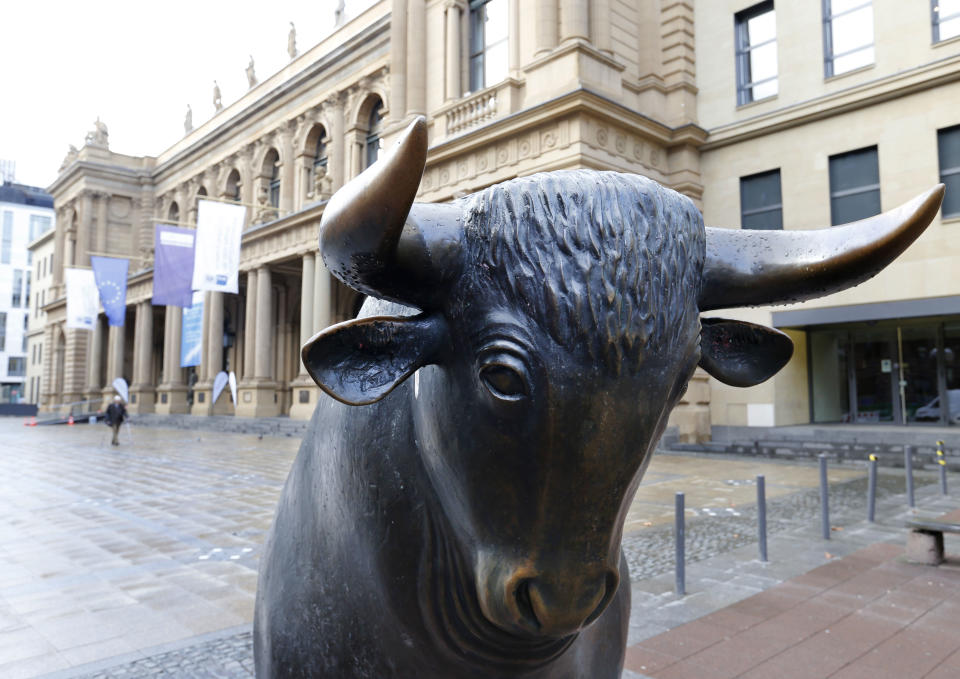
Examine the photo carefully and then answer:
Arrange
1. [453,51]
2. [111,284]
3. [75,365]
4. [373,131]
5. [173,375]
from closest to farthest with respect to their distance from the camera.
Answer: [453,51], [111,284], [373,131], [173,375], [75,365]

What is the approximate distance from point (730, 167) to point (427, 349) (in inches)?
759

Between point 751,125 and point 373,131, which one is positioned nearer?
point 751,125

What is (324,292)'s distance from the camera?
2439 centimetres

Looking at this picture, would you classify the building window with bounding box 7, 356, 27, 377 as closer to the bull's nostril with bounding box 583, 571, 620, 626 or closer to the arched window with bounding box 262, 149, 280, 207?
the arched window with bounding box 262, 149, 280, 207

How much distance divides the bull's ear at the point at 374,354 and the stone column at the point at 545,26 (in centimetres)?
1749

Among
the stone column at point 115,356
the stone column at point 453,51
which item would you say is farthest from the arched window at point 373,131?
the stone column at point 115,356

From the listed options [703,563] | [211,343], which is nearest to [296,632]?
[703,563]

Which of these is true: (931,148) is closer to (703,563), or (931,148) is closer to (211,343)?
(703,563)

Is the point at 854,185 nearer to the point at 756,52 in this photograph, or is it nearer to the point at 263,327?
the point at 756,52

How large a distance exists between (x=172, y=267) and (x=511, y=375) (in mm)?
21659

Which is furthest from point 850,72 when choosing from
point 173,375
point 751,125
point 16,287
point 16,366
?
point 16,366

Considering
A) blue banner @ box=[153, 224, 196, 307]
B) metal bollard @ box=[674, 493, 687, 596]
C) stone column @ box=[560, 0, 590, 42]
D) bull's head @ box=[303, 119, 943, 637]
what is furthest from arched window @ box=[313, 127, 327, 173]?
bull's head @ box=[303, 119, 943, 637]

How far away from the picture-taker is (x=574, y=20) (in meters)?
16.3

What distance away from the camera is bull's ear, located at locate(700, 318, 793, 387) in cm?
130
